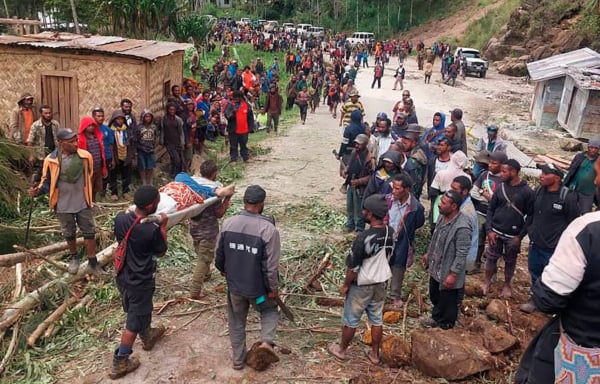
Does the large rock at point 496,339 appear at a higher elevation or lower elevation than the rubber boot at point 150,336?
higher

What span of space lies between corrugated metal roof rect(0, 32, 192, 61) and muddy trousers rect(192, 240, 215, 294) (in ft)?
16.1

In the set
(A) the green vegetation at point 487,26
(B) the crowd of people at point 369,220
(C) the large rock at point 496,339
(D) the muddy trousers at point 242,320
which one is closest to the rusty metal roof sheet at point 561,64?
(B) the crowd of people at point 369,220

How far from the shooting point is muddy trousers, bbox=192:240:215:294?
5.78m

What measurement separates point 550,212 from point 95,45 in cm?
818

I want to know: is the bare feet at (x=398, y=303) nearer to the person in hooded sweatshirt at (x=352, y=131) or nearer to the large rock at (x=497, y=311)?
the large rock at (x=497, y=311)

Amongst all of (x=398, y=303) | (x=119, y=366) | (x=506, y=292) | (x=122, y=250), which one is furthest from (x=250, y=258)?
(x=506, y=292)

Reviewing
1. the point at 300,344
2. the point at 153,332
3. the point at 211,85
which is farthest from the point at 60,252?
the point at 211,85

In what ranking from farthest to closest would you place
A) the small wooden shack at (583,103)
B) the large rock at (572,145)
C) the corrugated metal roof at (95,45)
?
the small wooden shack at (583,103) < the large rock at (572,145) < the corrugated metal roof at (95,45)

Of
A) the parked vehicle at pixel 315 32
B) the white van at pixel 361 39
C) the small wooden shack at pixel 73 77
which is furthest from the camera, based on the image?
the parked vehicle at pixel 315 32

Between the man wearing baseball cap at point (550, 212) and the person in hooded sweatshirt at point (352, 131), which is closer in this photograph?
the man wearing baseball cap at point (550, 212)

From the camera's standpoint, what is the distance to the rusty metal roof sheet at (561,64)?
17.1 meters

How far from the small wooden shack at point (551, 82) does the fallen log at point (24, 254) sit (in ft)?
51.5

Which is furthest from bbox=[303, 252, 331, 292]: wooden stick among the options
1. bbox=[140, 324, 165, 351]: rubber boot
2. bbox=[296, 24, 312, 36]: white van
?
bbox=[296, 24, 312, 36]: white van

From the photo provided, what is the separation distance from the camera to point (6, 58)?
385 inches
